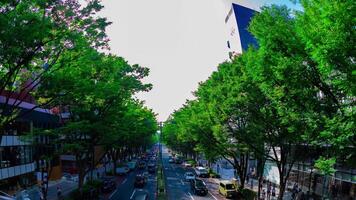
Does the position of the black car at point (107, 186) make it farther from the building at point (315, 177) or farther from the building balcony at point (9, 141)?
the building at point (315, 177)

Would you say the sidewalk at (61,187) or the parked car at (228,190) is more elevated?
the sidewalk at (61,187)

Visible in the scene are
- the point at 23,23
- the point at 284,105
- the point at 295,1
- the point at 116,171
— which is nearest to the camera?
the point at 23,23

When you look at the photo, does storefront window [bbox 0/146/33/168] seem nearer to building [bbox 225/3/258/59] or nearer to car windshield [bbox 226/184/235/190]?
car windshield [bbox 226/184/235/190]

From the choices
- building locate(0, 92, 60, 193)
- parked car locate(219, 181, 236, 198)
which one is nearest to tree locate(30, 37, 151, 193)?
building locate(0, 92, 60, 193)

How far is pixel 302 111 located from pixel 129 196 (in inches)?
1073

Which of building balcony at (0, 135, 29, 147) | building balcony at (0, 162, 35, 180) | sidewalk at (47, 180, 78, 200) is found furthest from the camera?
sidewalk at (47, 180, 78, 200)

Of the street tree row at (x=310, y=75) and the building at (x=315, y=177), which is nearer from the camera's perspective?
the street tree row at (x=310, y=75)

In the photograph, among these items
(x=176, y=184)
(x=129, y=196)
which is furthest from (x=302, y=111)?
(x=176, y=184)

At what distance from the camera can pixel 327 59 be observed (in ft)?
43.6

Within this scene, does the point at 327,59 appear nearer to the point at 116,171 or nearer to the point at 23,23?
the point at 23,23

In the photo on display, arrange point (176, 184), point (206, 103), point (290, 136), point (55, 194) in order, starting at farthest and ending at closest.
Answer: point (176, 184) → point (55, 194) → point (206, 103) → point (290, 136)

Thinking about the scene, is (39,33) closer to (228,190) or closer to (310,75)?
(310,75)

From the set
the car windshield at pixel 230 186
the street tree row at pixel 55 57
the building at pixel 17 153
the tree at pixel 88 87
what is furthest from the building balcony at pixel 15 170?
the car windshield at pixel 230 186

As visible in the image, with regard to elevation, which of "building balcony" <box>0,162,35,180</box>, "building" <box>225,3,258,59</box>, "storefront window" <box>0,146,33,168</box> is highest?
"building" <box>225,3,258,59</box>
